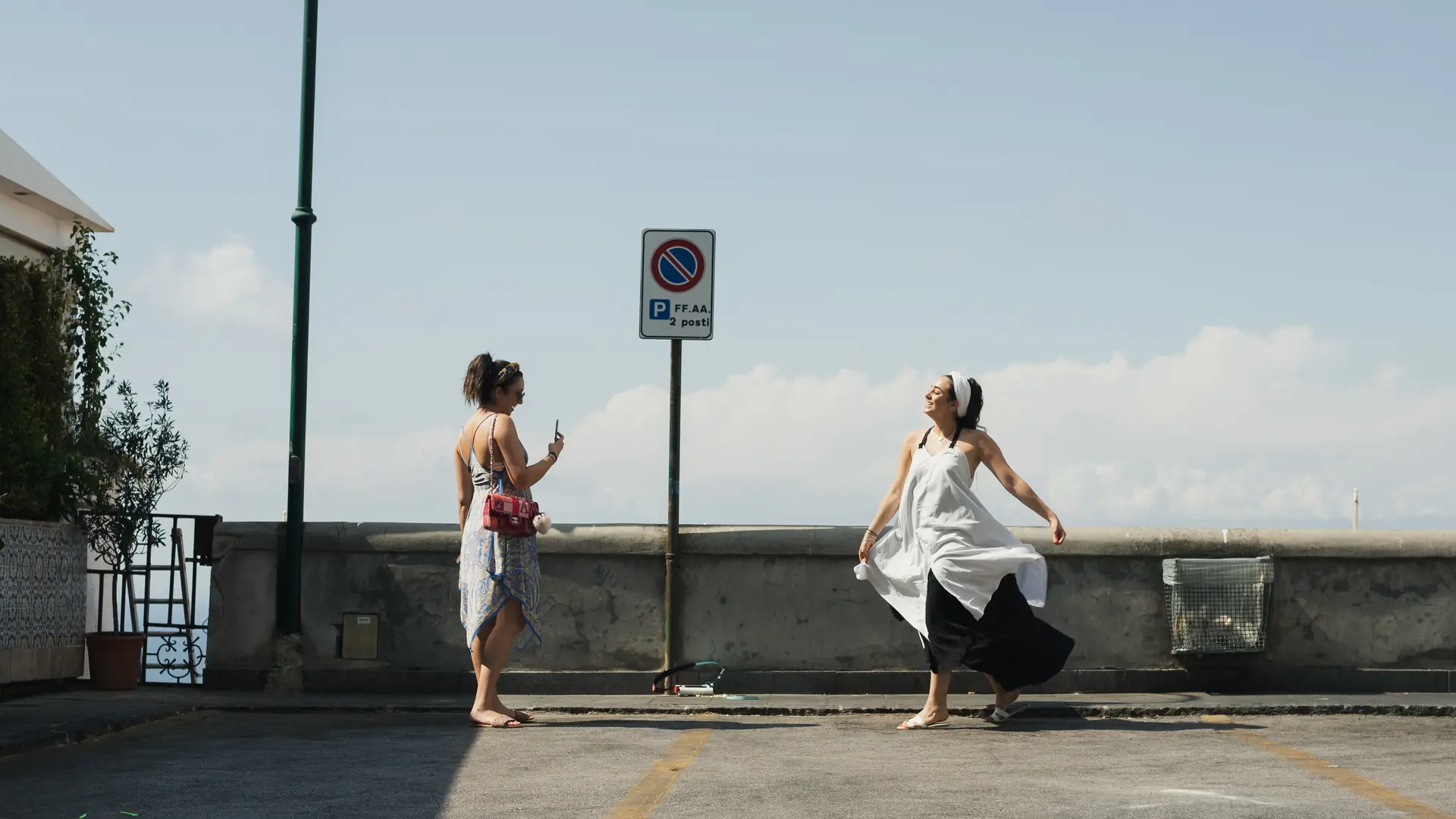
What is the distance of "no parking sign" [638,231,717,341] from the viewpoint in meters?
10.1

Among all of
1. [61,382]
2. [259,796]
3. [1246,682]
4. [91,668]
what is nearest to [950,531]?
[1246,682]

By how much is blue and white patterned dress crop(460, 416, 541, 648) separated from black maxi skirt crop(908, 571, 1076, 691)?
2.14 metres

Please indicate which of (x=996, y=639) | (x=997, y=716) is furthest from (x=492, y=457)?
(x=997, y=716)

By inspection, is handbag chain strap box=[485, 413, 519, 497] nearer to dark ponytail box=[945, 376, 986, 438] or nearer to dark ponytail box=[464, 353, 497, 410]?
dark ponytail box=[464, 353, 497, 410]

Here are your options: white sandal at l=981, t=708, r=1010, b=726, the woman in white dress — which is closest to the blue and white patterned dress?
the woman in white dress

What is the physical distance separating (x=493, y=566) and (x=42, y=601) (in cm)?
394

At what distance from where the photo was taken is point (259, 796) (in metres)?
6.21

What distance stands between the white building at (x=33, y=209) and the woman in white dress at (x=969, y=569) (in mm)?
7861

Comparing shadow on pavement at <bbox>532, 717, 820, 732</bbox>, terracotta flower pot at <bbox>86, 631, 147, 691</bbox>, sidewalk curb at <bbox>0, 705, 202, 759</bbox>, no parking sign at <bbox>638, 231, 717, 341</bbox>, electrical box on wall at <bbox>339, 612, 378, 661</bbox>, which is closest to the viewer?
sidewalk curb at <bbox>0, 705, 202, 759</bbox>

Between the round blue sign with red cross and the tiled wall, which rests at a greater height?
the round blue sign with red cross

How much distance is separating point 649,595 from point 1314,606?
4.12 m

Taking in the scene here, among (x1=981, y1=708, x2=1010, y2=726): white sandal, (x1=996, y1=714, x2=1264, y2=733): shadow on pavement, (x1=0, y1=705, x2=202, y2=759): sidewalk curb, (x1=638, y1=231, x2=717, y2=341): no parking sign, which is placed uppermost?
(x1=638, y1=231, x2=717, y2=341): no parking sign

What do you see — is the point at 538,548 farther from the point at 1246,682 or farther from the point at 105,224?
the point at 105,224

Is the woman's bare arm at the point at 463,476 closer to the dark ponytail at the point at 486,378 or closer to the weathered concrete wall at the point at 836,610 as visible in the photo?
the dark ponytail at the point at 486,378
